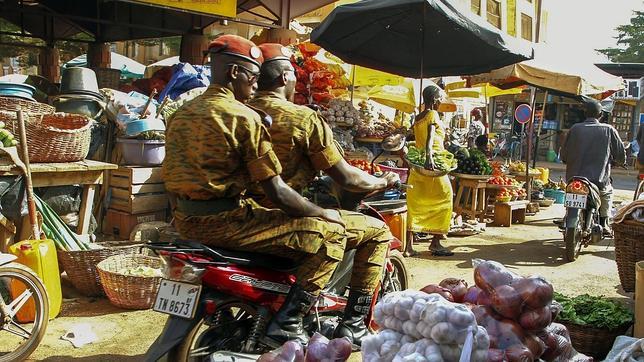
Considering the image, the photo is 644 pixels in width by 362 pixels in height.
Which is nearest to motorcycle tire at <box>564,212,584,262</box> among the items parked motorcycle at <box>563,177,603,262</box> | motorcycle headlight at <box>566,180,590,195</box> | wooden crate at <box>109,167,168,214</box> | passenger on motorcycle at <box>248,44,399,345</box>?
parked motorcycle at <box>563,177,603,262</box>

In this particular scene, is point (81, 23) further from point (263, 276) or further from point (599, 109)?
point (263, 276)

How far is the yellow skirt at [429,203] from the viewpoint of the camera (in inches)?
308

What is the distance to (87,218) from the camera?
5.98 meters

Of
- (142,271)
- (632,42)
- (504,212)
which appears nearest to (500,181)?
(504,212)

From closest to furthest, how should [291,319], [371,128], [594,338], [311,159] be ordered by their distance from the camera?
[291,319] → [311,159] → [594,338] → [371,128]

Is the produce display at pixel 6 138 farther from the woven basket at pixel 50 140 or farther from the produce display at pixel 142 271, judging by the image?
the produce display at pixel 142 271

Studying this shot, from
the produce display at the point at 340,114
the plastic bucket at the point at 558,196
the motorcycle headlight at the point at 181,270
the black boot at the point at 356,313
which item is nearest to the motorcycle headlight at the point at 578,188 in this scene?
the produce display at the point at 340,114

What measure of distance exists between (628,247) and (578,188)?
298cm

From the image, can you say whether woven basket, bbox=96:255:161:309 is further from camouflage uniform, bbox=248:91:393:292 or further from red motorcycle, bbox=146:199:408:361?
camouflage uniform, bbox=248:91:393:292

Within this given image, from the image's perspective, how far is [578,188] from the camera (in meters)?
7.99

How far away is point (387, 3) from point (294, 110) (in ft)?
14.4

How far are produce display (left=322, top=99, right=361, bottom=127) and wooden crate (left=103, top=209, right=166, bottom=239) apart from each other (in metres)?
3.85

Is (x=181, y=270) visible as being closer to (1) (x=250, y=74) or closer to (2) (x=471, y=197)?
(1) (x=250, y=74)

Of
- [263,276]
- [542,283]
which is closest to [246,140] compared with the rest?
[263,276]
